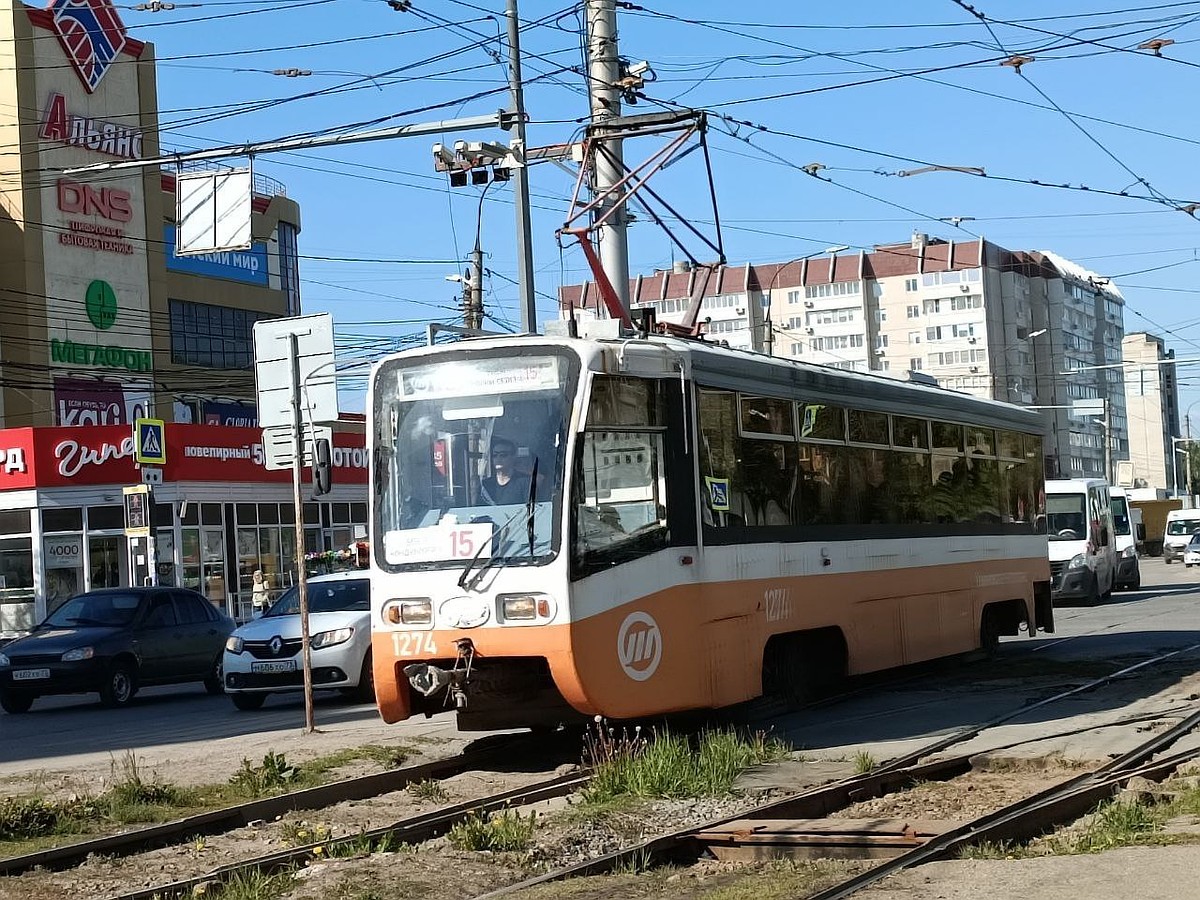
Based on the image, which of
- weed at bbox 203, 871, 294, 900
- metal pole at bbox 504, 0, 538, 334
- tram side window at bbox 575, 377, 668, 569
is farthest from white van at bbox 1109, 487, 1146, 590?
weed at bbox 203, 871, 294, 900

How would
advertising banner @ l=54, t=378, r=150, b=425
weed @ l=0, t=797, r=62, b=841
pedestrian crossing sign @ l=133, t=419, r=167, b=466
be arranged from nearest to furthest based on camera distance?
weed @ l=0, t=797, r=62, b=841 < pedestrian crossing sign @ l=133, t=419, r=167, b=466 < advertising banner @ l=54, t=378, r=150, b=425

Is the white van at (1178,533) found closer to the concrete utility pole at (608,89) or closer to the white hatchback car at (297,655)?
the concrete utility pole at (608,89)

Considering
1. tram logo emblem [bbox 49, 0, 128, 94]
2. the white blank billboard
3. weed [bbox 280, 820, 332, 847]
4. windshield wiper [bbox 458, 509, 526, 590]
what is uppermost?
tram logo emblem [bbox 49, 0, 128, 94]

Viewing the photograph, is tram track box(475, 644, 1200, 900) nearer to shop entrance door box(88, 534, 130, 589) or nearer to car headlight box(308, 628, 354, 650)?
car headlight box(308, 628, 354, 650)

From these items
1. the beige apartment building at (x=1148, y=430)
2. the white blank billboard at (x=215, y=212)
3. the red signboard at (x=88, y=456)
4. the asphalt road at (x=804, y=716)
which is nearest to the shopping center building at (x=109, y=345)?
the red signboard at (x=88, y=456)

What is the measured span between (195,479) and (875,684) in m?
30.5

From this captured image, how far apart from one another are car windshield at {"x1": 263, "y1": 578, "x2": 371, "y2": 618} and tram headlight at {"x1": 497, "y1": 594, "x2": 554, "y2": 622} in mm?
8918

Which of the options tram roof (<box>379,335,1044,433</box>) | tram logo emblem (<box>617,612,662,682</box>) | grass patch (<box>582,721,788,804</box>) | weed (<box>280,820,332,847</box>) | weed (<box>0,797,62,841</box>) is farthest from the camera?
tram roof (<box>379,335,1044,433</box>)

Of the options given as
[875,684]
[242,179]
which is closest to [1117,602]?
[875,684]

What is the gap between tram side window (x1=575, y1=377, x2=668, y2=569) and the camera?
38.8 feet

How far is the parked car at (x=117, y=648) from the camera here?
2247 cm

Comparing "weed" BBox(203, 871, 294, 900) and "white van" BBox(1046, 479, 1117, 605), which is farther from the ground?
"white van" BBox(1046, 479, 1117, 605)

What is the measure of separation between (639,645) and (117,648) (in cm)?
1270

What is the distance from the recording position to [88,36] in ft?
189
